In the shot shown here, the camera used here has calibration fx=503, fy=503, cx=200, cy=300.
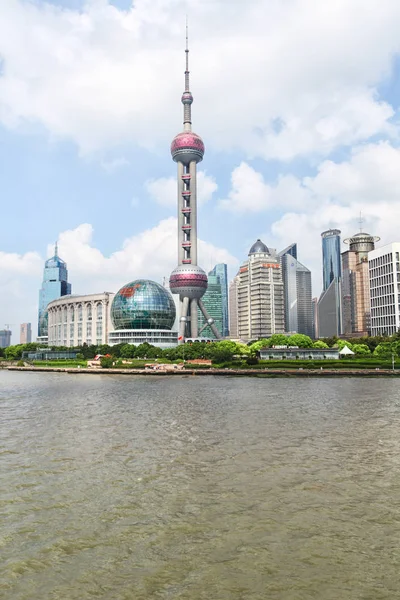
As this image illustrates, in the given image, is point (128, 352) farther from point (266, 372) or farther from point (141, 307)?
point (266, 372)

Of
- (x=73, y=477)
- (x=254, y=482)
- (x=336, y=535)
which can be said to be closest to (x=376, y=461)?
(x=254, y=482)

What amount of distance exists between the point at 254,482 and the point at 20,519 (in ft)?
33.6

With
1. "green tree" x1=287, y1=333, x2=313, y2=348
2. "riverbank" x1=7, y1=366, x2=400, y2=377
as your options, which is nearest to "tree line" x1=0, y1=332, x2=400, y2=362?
"green tree" x1=287, y1=333, x2=313, y2=348

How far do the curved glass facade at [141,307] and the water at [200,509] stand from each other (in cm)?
14957

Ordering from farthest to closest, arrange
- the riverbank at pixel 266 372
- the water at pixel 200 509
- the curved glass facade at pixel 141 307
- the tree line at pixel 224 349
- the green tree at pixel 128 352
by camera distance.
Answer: the curved glass facade at pixel 141 307 → the green tree at pixel 128 352 → the tree line at pixel 224 349 → the riverbank at pixel 266 372 → the water at pixel 200 509

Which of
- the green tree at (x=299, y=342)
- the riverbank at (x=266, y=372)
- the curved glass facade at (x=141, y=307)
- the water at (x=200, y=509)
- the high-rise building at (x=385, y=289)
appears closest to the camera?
the water at (x=200, y=509)

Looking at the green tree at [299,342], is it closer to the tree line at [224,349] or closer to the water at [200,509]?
the tree line at [224,349]

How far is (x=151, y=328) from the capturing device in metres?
194

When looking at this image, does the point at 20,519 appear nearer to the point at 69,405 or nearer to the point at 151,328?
the point at 69,405

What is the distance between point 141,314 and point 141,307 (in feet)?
8.71

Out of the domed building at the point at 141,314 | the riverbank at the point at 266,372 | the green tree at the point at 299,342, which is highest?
the domed building at the point at 141,314

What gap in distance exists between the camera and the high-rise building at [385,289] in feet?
589

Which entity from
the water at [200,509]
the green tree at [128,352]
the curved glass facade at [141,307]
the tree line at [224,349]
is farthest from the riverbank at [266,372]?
the curved glass facade at [141,307]

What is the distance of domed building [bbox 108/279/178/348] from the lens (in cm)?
19100
